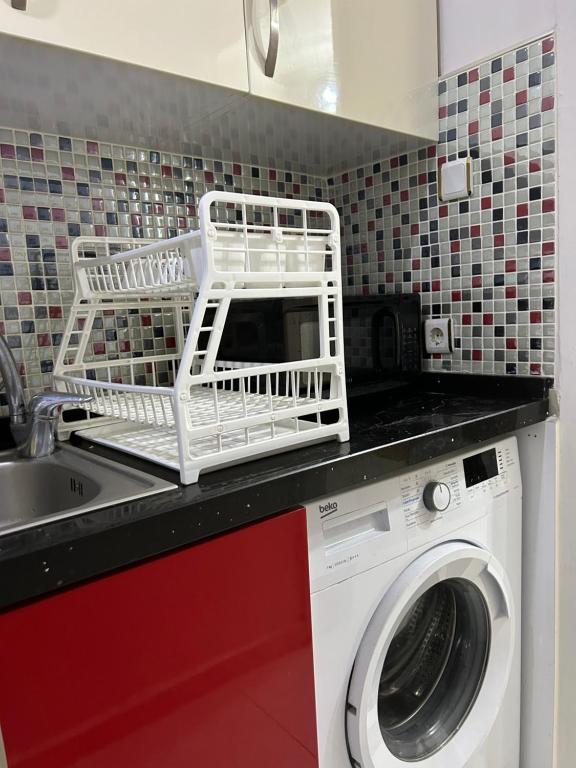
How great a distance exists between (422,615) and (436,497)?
1.29 feet

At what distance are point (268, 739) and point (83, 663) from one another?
364 mm

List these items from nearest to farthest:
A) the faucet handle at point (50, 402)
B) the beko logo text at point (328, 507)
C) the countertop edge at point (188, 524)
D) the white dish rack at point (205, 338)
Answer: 1. the countertop edge at point (188, 524)
2. the white dish rack at point (205, 338)
3. the beko logo text at point (328, 507)
4. the faucet handle at point (50, 402)

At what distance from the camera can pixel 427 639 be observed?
4.31 ft

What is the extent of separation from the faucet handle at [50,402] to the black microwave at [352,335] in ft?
1.30

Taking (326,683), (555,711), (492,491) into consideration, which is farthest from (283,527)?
(555,711)

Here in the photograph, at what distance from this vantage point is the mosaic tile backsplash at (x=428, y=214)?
120 centimetres

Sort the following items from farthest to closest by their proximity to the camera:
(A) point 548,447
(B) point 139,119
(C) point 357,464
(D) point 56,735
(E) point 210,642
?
1. (A) point 548,447
2. (B) point 139,119
3. (C) point 357,464
4. (E) point 210,642
5. (D) point 56,735

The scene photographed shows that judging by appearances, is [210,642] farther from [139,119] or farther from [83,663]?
[139,119]

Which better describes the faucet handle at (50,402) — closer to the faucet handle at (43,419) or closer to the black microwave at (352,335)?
the faucet handle at (43,419)

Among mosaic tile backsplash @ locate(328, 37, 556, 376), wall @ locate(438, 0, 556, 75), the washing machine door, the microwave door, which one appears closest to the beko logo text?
the washing machine door

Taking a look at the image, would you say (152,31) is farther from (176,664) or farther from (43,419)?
(176,664)

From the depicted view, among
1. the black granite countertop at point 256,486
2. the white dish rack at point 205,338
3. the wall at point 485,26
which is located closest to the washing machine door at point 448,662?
the black granite countertop at point 256,486

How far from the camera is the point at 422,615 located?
1.30 meters

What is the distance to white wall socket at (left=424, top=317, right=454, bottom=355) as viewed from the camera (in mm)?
1477
